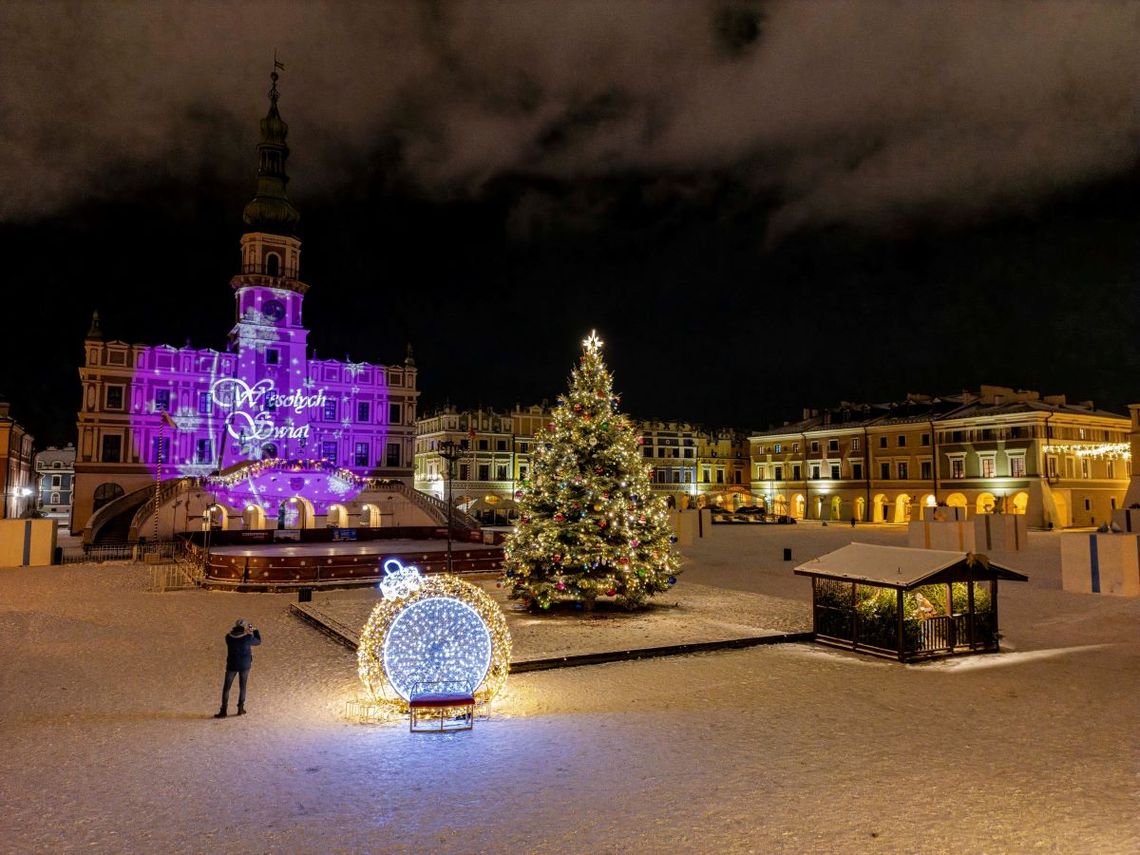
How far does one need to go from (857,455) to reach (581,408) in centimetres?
5229

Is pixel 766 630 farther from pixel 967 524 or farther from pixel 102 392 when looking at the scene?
pixel 102 392

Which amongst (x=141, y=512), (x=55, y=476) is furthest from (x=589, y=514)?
(x=55, y=476)

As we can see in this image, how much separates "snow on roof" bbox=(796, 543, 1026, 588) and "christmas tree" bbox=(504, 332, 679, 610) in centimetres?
427

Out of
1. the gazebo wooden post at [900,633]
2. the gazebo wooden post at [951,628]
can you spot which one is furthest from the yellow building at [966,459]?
the gazebo wooden post at [900,633]

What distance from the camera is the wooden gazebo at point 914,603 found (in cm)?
1434

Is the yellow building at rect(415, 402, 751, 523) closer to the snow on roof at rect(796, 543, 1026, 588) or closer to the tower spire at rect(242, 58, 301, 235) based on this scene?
the tower spire at rect(242, 58, 301, 235)

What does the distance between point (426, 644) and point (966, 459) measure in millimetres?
56831

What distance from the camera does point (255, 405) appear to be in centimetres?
5362

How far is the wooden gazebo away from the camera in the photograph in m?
14.3

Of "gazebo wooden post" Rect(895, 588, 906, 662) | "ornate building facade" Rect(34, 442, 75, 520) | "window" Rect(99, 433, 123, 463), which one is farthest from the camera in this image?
"ornate building facade" Rect(34, 442, 75, 520)

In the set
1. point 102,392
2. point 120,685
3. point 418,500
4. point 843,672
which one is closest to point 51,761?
point 120,685

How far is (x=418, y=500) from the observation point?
48844 mm

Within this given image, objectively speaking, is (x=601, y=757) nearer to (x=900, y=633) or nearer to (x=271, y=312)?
(x=900, y=633)

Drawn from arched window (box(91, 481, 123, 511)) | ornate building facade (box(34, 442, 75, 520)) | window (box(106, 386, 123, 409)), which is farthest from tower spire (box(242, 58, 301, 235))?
ornate building facade (box(34, 442, 75, 520))
